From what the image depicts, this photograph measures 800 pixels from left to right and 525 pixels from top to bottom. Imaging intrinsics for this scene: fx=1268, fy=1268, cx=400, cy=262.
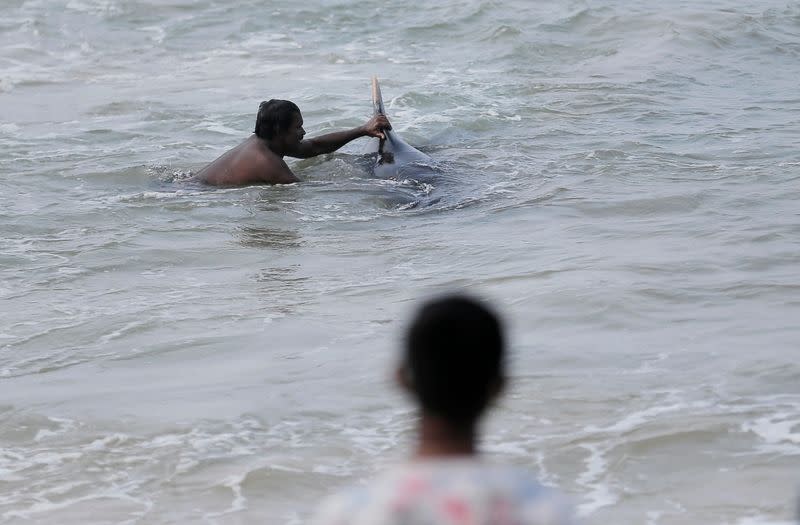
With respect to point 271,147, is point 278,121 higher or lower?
higher

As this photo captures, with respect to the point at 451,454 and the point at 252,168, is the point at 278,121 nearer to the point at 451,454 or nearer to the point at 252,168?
the point at 252,168

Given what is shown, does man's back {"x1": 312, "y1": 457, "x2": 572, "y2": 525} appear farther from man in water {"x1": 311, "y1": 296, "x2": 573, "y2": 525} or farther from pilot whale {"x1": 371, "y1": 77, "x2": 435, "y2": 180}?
→ pilot whale {"x1": 371, "y1": 77, "x2": 435, "y2": 180}

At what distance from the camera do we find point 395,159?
7730 millimetres

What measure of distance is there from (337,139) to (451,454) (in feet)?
20.6

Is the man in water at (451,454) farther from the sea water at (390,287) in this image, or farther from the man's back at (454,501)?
the sea water at (390,287)

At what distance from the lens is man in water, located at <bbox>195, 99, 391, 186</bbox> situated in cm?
755

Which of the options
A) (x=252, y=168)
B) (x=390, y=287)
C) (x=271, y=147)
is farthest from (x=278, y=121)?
(x=390, y=287)

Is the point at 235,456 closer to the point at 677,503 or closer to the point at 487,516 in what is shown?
the point at 677,503

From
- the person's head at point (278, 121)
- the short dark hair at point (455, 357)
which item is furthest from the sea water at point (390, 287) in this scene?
the short dark hair at point (455, 357)

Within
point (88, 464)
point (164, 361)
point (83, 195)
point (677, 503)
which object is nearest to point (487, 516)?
point (677, 503)

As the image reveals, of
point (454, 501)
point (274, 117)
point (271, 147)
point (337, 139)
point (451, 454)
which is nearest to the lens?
point (454, 501)

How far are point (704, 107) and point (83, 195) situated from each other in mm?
5213

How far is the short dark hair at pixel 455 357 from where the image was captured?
1580 mm

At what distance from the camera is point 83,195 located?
25.9ft
